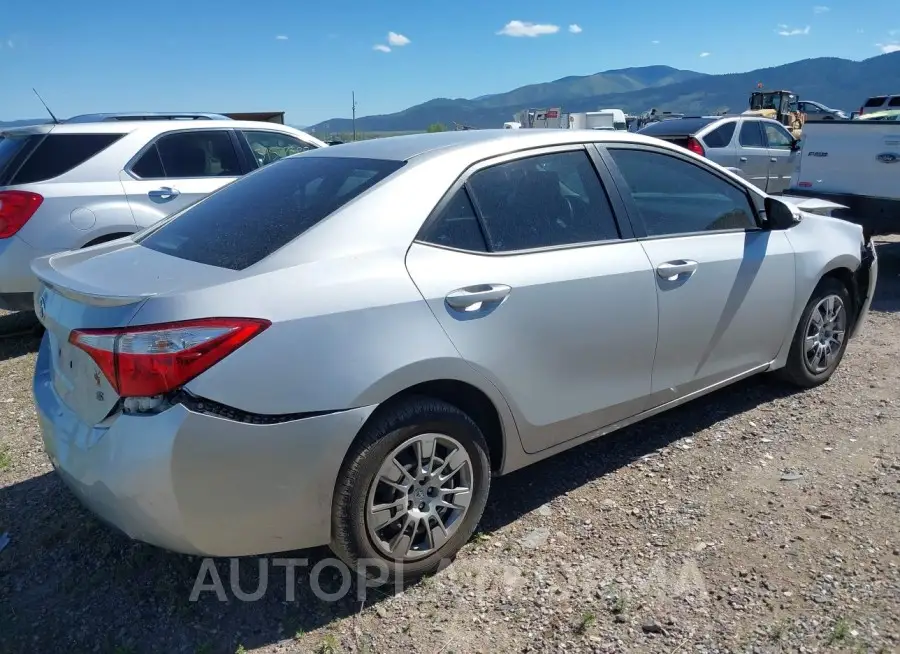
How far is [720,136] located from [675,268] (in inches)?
392

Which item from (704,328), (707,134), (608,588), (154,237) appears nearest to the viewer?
(608,588)

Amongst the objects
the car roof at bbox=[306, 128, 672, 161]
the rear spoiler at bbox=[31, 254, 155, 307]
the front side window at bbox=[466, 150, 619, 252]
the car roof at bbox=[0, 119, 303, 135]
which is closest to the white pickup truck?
the car roof at bbox=[306, 128, 672, 161]

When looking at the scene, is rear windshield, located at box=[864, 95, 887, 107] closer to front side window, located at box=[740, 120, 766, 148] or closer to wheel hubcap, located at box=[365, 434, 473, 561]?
front side window, located at box=[740, 120, 766, 148]

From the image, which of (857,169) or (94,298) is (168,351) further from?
(857,169)

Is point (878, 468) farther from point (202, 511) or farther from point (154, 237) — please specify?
point (154, 237)

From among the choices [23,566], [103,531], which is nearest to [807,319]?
[103,531]

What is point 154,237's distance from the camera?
10.4 feet

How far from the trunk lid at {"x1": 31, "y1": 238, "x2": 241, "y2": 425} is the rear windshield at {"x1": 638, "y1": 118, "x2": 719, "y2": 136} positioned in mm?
10738

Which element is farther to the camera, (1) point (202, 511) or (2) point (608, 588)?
(2) point (608, 588)

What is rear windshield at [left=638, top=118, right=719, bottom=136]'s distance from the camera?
12.1 meters

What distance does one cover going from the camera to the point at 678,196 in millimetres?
3838

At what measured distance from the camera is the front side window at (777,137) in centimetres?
1323

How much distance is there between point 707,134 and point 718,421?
9.11 metres

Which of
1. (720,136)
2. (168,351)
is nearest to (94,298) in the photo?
(168,351)
